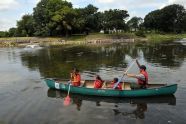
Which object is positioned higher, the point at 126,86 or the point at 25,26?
the point at 25,26

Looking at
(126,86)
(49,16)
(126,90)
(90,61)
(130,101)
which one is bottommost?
(90,61)

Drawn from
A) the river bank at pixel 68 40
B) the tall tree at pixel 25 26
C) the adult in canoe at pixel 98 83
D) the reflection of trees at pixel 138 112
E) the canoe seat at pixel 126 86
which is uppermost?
the tall tree at pixel 25 26

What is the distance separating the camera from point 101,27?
128375 mm

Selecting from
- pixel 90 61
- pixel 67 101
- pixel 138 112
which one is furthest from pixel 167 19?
pixel 138 112

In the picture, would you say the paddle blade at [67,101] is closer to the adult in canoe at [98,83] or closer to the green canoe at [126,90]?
the green canoe at [126,90]

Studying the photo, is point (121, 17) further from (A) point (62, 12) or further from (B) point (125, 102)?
→ (B) point (125, 102)

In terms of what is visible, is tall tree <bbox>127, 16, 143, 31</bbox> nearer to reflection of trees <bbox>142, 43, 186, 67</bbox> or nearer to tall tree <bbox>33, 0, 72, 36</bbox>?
tall tree <bbox>33, 0, 72, 36</bbox>

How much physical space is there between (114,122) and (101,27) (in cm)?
11159

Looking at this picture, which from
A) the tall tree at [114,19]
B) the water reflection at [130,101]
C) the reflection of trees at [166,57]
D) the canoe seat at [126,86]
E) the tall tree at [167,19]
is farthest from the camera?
the tall tree at [167,19]

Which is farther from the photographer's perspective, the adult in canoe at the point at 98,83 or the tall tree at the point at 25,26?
the tall tree at the point at 25,26

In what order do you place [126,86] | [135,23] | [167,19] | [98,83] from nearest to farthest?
[98,83], [126,86], [167,19], [135,23]

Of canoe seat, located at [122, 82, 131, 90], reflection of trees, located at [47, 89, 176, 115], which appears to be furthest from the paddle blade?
canoe seat, located at [122, 82, 131, 90]

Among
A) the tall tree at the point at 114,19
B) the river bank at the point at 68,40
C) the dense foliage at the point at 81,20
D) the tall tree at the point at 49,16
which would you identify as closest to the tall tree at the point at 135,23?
the dense foliage at the point at 81,20

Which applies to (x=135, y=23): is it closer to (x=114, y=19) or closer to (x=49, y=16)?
(x=114, y=19)
